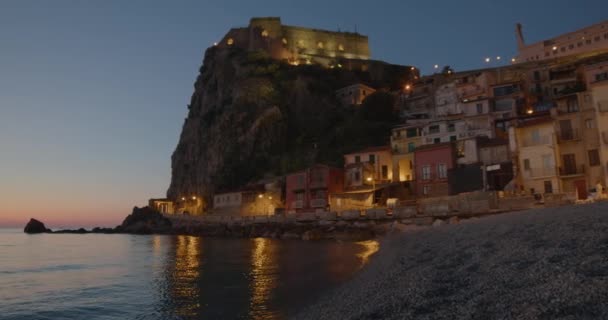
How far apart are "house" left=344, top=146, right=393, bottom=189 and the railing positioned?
922 inches

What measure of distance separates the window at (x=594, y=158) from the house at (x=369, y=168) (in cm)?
2944

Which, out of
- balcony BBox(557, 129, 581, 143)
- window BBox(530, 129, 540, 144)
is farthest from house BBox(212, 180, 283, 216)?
balcony BBox(557, 129, 581, 143)

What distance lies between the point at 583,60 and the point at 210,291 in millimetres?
95617

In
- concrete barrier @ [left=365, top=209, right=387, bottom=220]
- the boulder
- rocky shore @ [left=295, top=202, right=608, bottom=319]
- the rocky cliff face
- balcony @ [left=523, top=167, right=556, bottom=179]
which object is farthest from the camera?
the boulder

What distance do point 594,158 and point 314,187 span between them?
40386 millimetres

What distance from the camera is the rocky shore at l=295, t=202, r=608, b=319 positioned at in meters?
8.52

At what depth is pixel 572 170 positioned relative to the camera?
4747 centimetres

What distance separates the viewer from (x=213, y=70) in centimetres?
14088

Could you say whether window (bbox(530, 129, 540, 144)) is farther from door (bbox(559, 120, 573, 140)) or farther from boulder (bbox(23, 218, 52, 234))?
boulder (bbox(23, 218, 52, 234))

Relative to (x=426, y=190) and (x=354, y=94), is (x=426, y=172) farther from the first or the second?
(x=354, y=94)

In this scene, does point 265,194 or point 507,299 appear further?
point 265,194

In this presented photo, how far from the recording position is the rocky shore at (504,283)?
8516 mm

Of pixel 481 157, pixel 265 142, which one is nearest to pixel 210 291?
pixel 481 157

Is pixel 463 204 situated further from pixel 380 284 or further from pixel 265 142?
pixel 265 142
